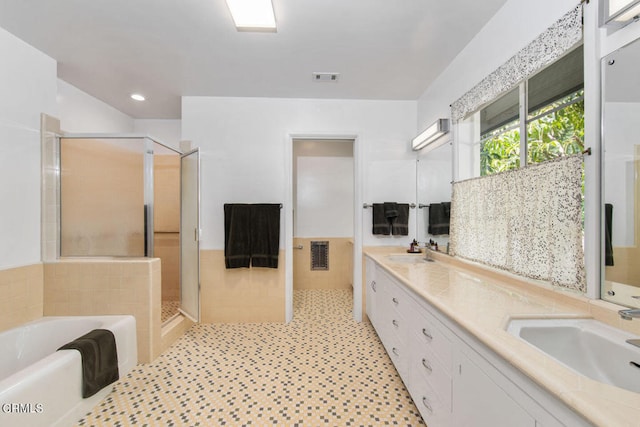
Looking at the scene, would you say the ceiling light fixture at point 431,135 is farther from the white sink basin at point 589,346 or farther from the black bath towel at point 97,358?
the black bath towel at point 97,358

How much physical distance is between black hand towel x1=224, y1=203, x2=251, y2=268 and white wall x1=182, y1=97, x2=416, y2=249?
0.34ft

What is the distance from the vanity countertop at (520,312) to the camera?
0.62 meters

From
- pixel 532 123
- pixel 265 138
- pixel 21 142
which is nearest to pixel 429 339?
pixel 532 123

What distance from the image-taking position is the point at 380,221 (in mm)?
2975

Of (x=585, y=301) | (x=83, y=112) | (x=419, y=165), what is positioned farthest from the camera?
(x=419, y=165)

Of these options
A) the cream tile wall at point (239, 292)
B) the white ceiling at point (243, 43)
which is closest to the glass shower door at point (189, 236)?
the cream tile wall at point (239, 292)

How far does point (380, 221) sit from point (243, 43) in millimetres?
2090

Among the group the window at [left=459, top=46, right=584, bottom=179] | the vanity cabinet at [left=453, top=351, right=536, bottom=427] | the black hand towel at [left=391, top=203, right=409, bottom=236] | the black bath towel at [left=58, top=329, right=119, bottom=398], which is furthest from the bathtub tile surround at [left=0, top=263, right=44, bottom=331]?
the window at [left=459, top=46, right=584, bottom=179]

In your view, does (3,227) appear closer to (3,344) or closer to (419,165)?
(3,344)

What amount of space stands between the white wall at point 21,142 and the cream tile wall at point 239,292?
1375 mm

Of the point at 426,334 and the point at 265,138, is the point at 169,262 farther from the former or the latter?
the point at 426,334

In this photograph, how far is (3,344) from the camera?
1788 mm

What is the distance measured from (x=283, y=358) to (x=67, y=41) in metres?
2.96

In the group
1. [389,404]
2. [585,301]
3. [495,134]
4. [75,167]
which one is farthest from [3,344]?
[495,134]
